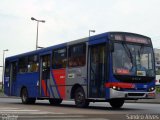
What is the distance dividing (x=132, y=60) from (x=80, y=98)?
3.19m

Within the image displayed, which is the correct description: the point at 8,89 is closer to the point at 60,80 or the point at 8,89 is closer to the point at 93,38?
the point at 60,80

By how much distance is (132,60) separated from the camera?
18.9m

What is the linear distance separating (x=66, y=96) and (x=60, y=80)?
1.20 meters

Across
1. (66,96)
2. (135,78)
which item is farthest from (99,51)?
(66,96)

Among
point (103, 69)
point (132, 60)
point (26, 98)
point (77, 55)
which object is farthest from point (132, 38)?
point (26, 98)

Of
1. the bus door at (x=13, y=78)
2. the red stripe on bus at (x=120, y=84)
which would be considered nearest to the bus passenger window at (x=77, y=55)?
the red stripe on bus at (x=120, y=84)

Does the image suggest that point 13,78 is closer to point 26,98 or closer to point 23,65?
point 23,65

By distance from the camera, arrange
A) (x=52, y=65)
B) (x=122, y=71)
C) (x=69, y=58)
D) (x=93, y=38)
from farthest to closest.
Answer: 1. (x=52, y=65)
2. (x=69, y=58)
3. (x=93, y=38)
4. (x=122, y=71)

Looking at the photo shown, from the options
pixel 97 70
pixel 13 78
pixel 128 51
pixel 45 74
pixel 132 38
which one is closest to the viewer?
pixel 128 51

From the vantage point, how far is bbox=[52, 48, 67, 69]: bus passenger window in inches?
866

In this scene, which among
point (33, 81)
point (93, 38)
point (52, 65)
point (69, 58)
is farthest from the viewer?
point (33, 81)

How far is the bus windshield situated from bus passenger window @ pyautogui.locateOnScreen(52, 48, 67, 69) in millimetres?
3950

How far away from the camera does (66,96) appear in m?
21.5

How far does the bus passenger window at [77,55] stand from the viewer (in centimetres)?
2034
